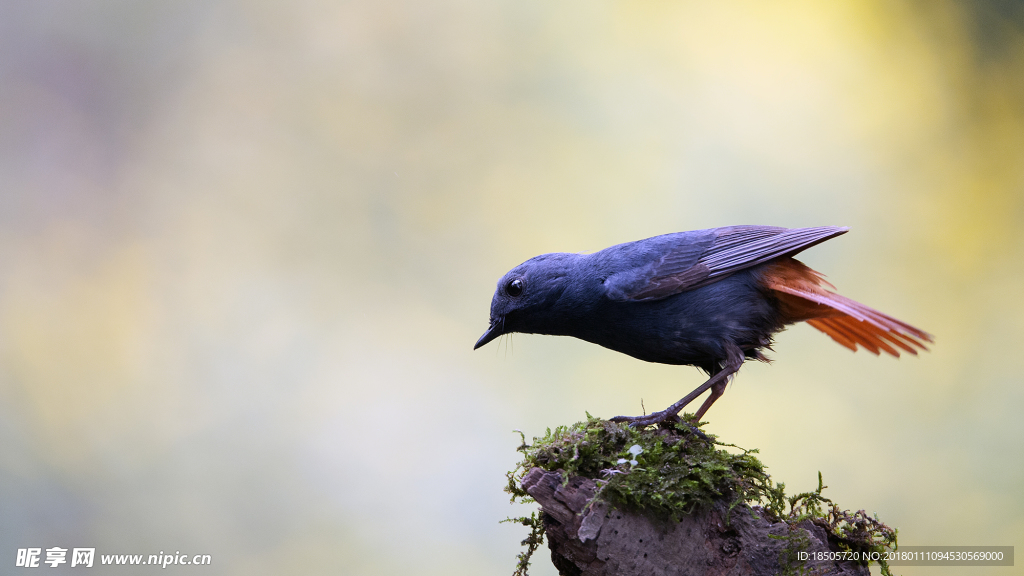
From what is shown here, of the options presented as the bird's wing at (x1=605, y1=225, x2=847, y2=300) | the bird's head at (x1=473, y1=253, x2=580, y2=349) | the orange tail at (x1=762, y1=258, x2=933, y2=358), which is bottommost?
the orange tail at (x1=762, y1=258, x2=933, y2=358)

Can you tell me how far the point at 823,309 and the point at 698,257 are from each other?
62 cm

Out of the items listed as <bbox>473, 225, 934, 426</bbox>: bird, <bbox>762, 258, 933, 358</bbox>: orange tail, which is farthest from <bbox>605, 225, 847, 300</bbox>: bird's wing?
<bbox>762, 258, 933, 358</bbox>: orange tail

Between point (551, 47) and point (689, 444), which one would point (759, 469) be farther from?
point (551, 47)

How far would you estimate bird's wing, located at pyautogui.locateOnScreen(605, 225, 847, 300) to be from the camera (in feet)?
10.6

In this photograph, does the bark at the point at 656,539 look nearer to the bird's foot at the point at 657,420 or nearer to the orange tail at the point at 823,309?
the bird's foot at the point at 657,420

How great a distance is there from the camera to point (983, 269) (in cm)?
554

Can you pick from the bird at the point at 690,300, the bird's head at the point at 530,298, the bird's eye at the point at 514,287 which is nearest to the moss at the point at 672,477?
the bird at the point at 690,300

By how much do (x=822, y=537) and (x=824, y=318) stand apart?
1.04 m

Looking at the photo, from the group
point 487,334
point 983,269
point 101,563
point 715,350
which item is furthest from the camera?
point 983,269

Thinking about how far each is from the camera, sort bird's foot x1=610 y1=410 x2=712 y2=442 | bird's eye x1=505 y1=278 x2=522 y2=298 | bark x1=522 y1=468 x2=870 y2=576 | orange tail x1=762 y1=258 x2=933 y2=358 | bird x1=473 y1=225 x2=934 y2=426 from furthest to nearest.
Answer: bird's eye x1=505 y1=278 x2=522 y2=298
bird x1=473 y1=225 x2=934 y2=426
bird's foot x1=610 y1=410 x2=712 y2=442
orange tail x1=762 y1=258 x2=933 y2=358
bark x1=522 y1=468 x2=870 y2=576

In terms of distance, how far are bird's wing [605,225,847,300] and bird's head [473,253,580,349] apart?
259mm

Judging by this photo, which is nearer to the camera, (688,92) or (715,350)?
(715,350)

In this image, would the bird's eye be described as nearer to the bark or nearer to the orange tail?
the bark

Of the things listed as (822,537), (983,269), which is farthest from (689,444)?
(983,269)
